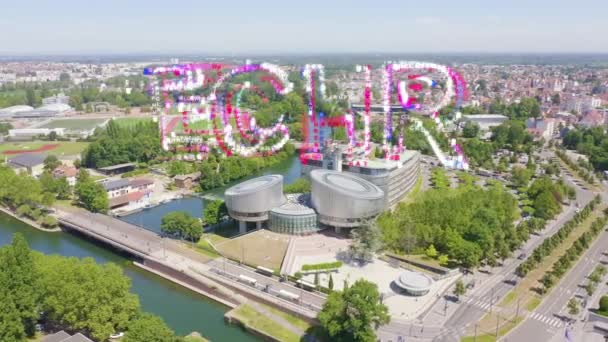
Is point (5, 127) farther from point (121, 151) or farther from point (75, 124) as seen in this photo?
point (121, 151)

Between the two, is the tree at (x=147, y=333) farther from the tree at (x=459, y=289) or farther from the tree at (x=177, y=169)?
the tree at (x=177, y=169)

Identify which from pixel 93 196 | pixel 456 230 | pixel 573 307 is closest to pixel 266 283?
pixel 456 230

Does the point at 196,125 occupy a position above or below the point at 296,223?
above

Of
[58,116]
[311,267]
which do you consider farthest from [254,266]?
[58,116]

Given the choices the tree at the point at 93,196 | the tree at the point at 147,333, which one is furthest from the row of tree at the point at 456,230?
the tree at the point at 93,196

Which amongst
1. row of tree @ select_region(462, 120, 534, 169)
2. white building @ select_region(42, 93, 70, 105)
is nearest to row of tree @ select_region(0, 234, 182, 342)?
row of tree @ select_region(462, 120, 534, 169)

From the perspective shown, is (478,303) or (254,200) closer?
(478,303)
